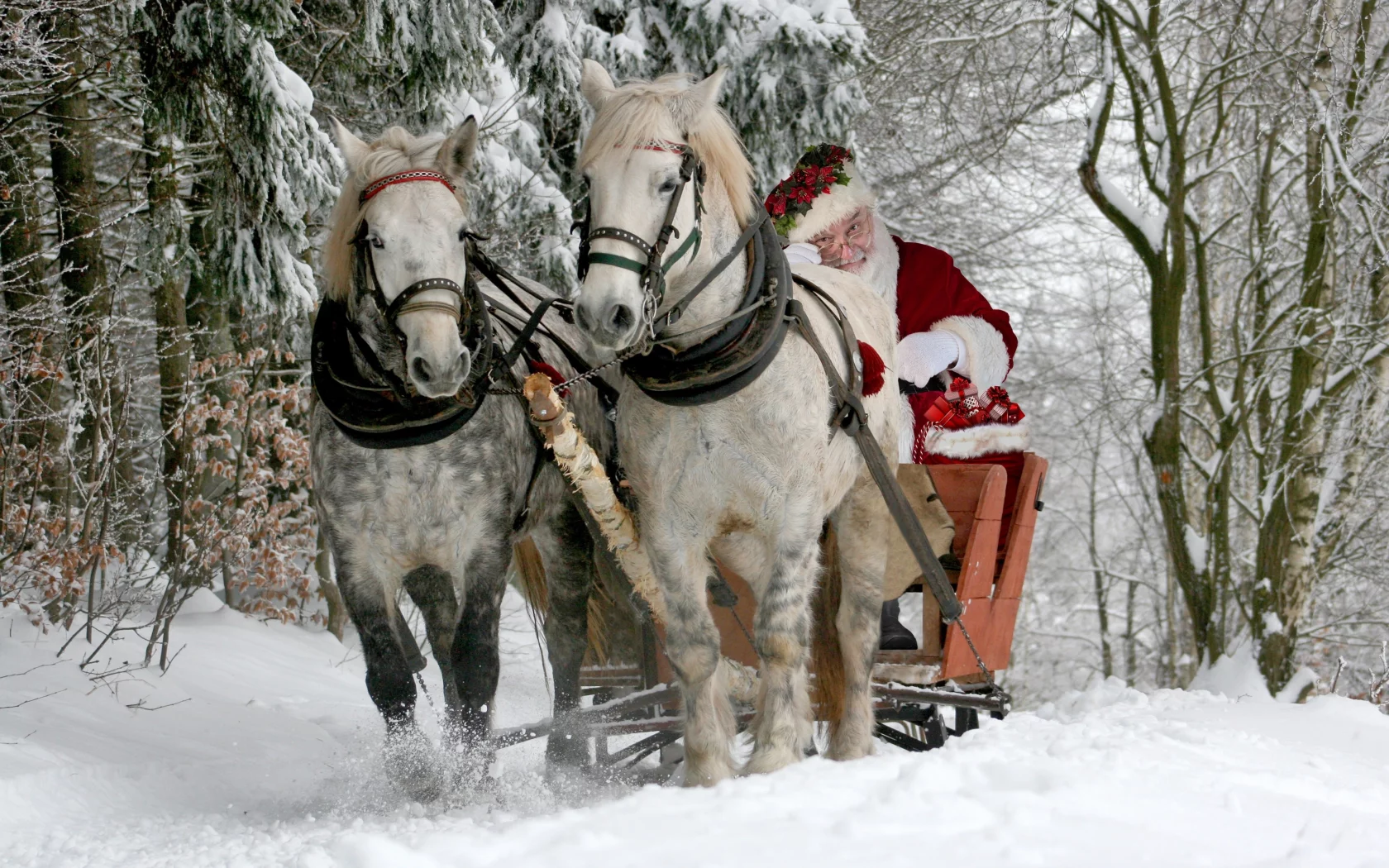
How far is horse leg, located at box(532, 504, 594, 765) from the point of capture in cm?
463

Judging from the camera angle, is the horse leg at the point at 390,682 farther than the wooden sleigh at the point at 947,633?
No

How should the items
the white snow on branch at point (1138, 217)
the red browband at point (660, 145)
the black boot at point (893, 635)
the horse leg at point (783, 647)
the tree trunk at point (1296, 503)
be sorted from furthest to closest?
the white snow on branch at point (1138, 217) → the tree trunk at point (1296, 503) → the black boot at point (893, 635) → the horse leg at point (783, 647) → the red browband at point (660, 145)

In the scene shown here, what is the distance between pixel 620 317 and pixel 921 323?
85.4 inches

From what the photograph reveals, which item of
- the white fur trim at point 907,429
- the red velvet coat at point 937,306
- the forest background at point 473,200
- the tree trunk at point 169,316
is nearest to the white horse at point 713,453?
the white fur trim at point 907,429

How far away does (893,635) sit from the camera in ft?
15.3

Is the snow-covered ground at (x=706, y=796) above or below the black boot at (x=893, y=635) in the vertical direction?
below

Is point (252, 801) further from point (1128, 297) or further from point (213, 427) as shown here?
point (1128, 297)

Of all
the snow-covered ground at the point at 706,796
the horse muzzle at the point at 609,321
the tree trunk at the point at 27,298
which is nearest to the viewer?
the snow-covered ground at the point at 706,796

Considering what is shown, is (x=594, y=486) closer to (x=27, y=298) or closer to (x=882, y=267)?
(x=882, y=267)

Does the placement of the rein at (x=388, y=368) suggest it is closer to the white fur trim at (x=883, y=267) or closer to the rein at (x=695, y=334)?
the rein at (x=695, y=334)

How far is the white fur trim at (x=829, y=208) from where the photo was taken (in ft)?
16.0

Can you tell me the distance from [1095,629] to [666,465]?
25407 mm

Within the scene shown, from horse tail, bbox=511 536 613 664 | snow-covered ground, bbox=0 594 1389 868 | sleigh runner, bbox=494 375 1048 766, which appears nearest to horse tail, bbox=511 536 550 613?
horse tail, bbox=511 536 613 664

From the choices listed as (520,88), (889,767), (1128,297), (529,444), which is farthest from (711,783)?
(1128,297)
